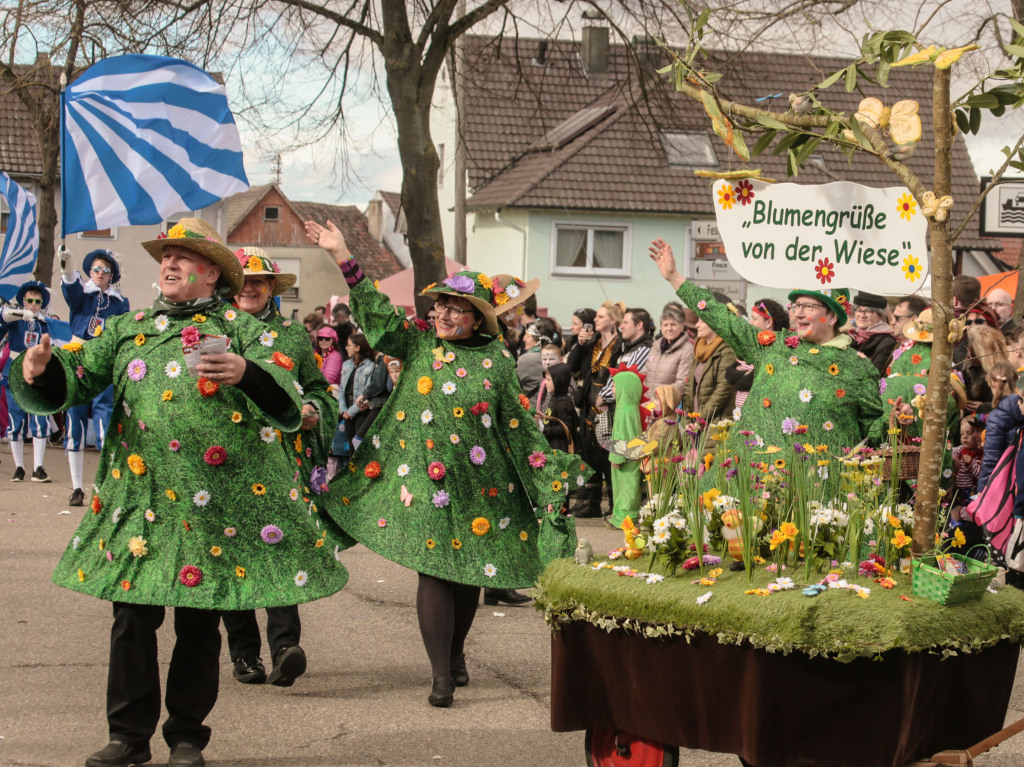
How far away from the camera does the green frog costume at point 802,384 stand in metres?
6.55

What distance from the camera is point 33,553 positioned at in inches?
339

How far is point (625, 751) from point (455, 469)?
6.22 feet

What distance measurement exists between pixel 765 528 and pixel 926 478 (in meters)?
0.58

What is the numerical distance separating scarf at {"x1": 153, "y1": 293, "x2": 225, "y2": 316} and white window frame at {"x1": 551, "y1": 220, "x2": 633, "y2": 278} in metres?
27.7

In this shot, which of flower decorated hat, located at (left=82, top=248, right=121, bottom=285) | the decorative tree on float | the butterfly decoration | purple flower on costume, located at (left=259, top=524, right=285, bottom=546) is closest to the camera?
the decorative tree on float

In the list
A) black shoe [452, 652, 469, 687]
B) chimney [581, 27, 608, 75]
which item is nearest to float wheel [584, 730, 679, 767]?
black shoe [452, 652, 469, 687]

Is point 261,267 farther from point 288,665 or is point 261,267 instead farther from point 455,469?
point 288,665

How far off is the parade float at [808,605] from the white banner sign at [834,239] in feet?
0.08

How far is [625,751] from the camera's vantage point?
13.2 ft

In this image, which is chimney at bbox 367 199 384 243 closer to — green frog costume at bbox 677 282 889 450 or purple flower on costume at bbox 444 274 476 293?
green frog costume at bbox 677 282 889 450

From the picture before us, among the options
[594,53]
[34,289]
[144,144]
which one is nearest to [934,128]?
[144,144]

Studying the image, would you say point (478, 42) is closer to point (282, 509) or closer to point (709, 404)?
point (709, 404)

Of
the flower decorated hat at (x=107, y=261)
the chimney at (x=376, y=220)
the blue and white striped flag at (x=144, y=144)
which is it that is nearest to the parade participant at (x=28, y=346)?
the flower decorated hat at (x=107, y=261)

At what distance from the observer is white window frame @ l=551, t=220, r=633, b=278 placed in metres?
32.0
